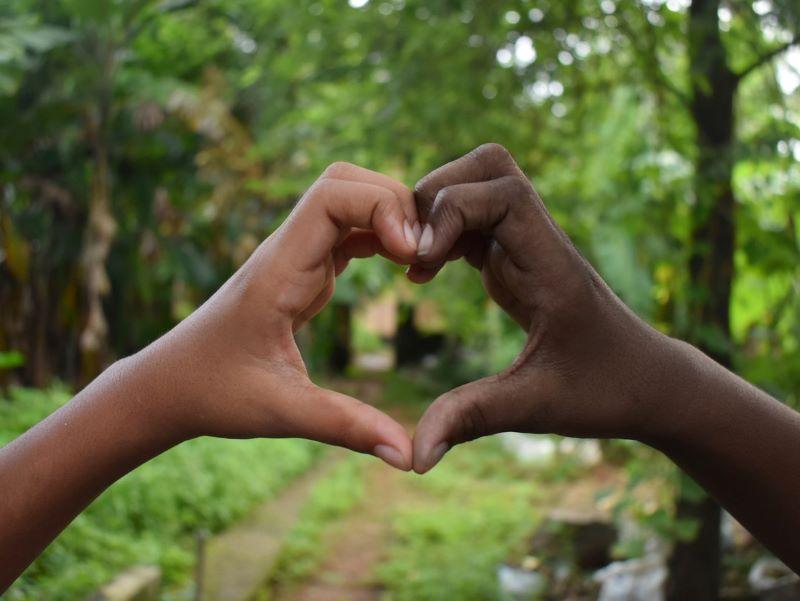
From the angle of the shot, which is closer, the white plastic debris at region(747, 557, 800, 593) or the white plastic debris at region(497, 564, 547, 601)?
the white plastic debris at region(747, 557, 800, 593)

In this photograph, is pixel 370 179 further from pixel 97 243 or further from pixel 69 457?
pixel 97 243

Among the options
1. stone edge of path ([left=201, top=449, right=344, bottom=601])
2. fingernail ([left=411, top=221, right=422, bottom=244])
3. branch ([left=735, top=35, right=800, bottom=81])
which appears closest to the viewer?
fingernail ([left=411, top=221, right=422, bottom=244])

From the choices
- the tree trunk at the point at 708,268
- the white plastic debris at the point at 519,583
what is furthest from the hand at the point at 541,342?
the white plastic debris at the point at 519,583

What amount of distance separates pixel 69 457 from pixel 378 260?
506 cm

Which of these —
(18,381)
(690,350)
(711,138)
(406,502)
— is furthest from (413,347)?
(690,350)

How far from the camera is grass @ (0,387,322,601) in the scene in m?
3.52

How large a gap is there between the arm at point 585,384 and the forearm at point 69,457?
379mm

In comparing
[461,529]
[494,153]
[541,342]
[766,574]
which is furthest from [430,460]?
[461,529]

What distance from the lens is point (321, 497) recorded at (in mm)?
6566

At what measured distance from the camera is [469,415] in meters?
1.08

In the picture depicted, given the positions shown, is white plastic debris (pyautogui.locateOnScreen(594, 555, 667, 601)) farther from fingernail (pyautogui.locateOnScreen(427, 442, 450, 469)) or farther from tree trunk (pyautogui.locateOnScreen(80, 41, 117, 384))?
tree trunk (pyautogui.locateOnScreen(80, 41, 117, 384))

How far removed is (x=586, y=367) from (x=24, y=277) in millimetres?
5718

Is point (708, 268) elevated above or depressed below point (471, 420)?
below

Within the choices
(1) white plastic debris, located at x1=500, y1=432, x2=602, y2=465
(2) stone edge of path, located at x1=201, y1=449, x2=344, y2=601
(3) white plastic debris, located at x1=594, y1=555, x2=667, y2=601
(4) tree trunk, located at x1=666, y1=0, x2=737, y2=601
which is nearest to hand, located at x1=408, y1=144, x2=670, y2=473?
(4) tree trunk, located at x1=666, y1=0, x2=737, y2=601
